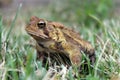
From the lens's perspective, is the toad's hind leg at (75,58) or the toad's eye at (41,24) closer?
the toad's hind leg at (75,58)

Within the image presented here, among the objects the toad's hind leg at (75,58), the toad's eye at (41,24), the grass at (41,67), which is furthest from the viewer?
the toad's eye at (41,24)

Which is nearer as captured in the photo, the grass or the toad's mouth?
the grass

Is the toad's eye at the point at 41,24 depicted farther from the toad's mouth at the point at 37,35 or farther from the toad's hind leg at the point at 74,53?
the toad's hind leg at the point at 74,53

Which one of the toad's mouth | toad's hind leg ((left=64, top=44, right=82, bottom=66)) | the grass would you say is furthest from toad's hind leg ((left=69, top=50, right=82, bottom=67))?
the toad's mouth

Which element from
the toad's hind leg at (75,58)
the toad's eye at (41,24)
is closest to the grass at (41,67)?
the toad's hind leg at (75,58)

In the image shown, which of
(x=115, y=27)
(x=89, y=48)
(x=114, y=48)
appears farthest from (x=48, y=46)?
(x=115, y=27)

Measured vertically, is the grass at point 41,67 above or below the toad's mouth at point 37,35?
below

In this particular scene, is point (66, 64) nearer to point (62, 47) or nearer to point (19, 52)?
point (62, 47)

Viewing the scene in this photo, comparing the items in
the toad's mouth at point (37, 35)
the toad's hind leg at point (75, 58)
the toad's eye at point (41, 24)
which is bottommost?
the toad's hind leg at point (75, 58)

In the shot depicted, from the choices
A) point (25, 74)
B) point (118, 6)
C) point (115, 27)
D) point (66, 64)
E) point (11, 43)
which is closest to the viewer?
point (25, 74)

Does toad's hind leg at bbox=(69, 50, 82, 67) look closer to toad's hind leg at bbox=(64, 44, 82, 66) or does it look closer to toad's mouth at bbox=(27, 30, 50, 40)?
toad's hind leg at bbox=(64, 44, 82, 66)

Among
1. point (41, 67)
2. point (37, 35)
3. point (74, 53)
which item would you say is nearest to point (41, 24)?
point (37, 35)
